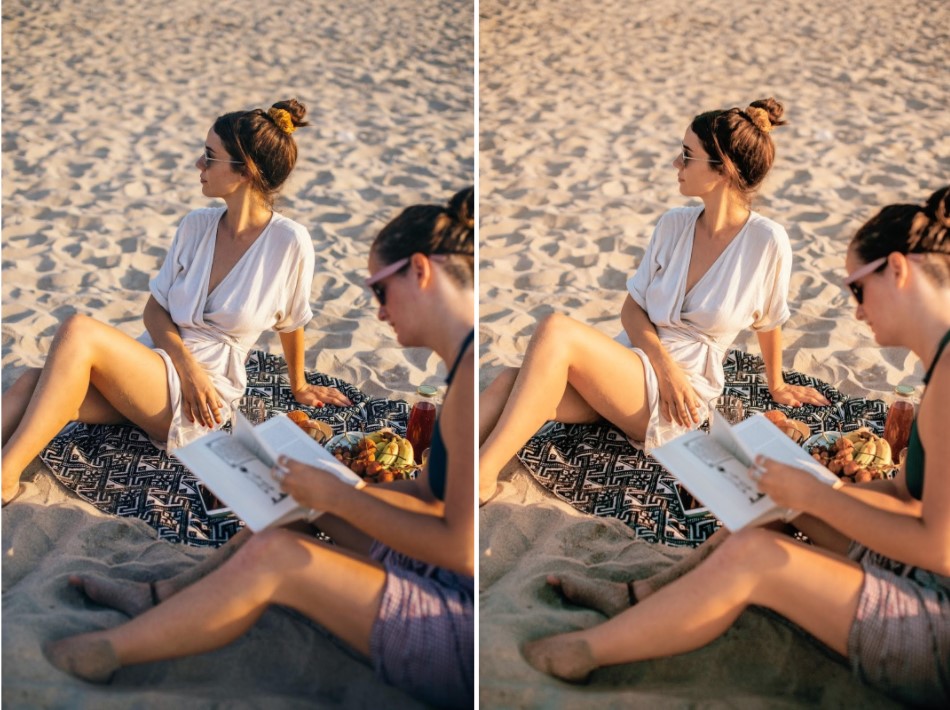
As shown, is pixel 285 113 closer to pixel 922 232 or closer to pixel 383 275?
pixel 383 275

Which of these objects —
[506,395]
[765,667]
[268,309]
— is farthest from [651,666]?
[268,309]

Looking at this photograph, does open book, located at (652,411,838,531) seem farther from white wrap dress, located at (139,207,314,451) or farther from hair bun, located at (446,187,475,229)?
white wrap dress, located at (139,207,314,451)

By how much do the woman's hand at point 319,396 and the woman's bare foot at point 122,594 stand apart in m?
0.74

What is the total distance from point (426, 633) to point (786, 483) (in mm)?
640

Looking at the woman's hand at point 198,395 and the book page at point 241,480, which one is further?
the woman's hand at point 198,395

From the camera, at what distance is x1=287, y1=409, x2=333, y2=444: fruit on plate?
2709mm

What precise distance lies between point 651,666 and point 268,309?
1.12 metres

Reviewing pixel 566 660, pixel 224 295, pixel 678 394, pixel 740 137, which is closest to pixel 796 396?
pixel 678 394

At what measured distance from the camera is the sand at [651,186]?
84.0 inches

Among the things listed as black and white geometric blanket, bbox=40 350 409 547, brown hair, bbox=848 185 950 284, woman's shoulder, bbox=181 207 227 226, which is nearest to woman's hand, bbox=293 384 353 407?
black and white geometric blanket, bbox=40 350 409 547

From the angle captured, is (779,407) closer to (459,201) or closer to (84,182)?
(459,201)

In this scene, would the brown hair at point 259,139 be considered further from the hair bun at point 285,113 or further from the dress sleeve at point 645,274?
the dress sleeve at point 645,274

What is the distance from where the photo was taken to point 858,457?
261 cm

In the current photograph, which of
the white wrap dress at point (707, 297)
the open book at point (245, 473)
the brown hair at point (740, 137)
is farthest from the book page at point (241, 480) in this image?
the brown hair at point (740, 137)
